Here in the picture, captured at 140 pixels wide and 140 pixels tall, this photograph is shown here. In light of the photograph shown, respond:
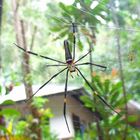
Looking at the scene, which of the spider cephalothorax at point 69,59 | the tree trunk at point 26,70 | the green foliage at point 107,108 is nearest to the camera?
the spider cephalothorax at point 69,59

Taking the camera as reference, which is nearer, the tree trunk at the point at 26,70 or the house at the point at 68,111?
the tree trunk at the point at 26,70

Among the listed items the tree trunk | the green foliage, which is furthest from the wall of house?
the green foliage

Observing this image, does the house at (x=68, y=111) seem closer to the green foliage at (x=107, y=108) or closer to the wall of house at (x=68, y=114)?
the wall of house at (x=68, y=114)

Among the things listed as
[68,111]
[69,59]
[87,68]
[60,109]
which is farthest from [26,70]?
[69,59]

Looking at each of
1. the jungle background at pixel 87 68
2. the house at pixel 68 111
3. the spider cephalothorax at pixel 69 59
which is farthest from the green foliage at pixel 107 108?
the spider cephalothorax at pixel 69 59

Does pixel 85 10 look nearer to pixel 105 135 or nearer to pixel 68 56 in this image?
pixel 68 56

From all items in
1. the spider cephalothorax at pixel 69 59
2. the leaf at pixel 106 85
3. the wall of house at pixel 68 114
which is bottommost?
the wall of house at pixel 68 114

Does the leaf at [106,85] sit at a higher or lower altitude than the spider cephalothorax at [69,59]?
lower

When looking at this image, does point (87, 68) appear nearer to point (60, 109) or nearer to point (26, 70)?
point (26, 70)

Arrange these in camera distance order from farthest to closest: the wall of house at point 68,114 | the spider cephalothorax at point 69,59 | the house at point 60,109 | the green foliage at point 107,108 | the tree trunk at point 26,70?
the wall of house at point 68,114, the house at point 60,109, the tree trunk at point 26,70, the green foliage at point 107,108, the spider cephalothorax at point 69,59

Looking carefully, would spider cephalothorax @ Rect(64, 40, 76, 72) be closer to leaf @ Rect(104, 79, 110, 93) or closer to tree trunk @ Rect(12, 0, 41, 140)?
leaf @ Rect(104, 79, 110, 93)

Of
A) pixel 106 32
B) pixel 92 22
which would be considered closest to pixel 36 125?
pixel 92 22
